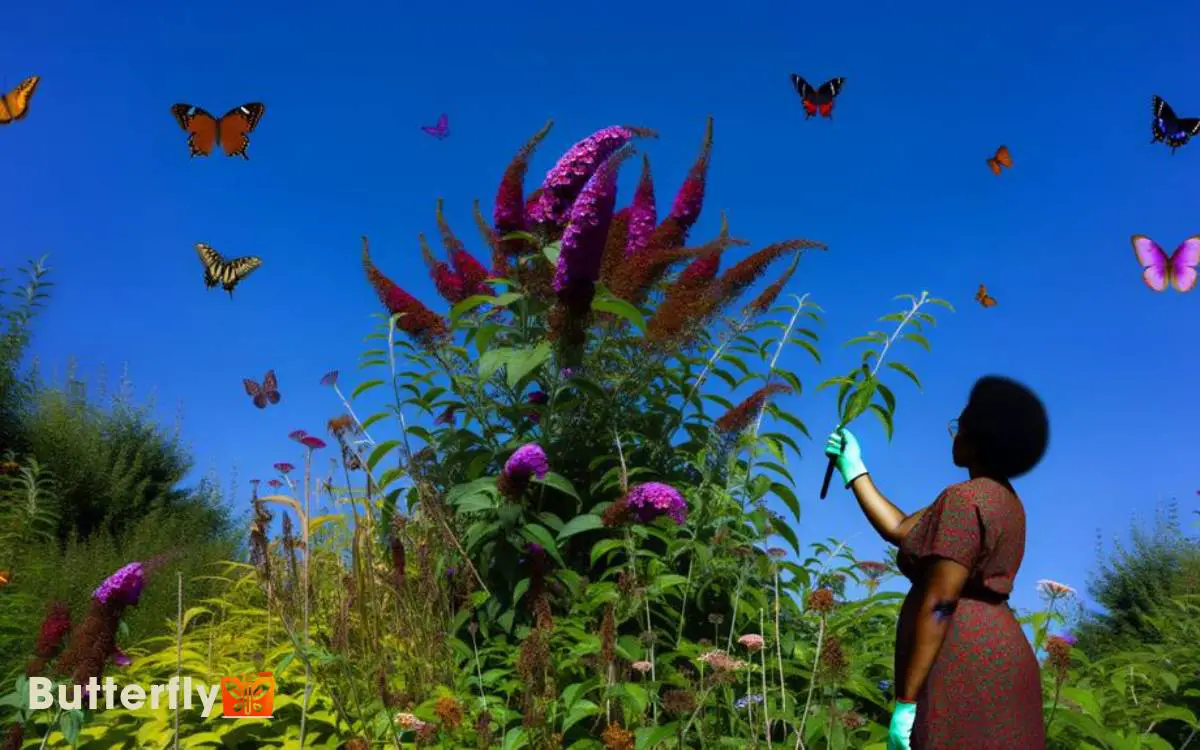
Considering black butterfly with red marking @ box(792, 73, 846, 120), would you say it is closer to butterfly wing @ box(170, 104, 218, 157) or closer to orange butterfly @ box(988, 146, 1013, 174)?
orange butterfly @ box(988, 146, 1013, 174)

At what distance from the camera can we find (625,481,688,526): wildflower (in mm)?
3168

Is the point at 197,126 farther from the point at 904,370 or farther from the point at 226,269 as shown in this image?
the point at 904,370

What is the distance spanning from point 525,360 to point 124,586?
5.07 feet

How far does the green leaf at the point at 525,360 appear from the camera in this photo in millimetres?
3543

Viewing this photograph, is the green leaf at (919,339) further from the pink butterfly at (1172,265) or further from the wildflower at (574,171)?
the pink butterfly at (1172,265)

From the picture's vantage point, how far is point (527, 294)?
397 cm

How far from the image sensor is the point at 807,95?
19.7 feet

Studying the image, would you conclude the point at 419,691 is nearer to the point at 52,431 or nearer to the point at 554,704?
the point at 554,704

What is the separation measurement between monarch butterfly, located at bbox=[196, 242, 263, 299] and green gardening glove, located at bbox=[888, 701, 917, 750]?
5.92 m

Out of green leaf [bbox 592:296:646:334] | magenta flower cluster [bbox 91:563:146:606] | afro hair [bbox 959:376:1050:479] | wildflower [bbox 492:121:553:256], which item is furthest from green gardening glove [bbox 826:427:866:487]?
magenta flower cluster [bbox 91:563:146:606]

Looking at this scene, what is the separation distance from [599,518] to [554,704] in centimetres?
87

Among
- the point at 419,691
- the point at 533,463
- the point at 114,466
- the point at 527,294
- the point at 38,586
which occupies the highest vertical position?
the point at 114,466

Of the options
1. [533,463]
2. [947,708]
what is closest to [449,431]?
[533,463]

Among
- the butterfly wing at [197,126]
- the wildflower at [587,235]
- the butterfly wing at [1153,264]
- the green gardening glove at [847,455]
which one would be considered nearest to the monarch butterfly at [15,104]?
the butterfly wing at [197,126]
